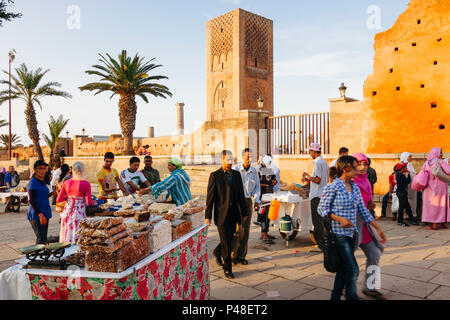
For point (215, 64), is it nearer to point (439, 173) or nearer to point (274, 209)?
point (439, 173)

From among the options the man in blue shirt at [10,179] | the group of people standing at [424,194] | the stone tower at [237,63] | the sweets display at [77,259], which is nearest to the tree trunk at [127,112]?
the man in blue shirt at [10,179]

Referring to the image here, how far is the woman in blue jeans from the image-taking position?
326 centimetres

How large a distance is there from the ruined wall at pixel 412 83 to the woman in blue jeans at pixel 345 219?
33.8 feet

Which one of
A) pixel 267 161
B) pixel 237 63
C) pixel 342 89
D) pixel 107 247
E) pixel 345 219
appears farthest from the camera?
pixel 237 63

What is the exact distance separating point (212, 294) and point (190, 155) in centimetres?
1605

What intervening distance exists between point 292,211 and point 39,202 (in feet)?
14.0

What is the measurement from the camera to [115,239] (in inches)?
90.0

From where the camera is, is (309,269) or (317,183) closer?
(309,269)

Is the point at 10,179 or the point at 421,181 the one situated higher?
the point at 421,181

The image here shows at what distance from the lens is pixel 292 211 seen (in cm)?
619

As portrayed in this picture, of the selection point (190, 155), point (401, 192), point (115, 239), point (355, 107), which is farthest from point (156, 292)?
point (190, 155)

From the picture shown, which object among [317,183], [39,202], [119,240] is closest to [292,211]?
[317,183]

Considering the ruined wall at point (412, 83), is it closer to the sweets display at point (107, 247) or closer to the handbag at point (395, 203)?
the handbag at point (395, 203)

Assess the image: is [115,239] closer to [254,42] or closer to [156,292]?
[156,292]
